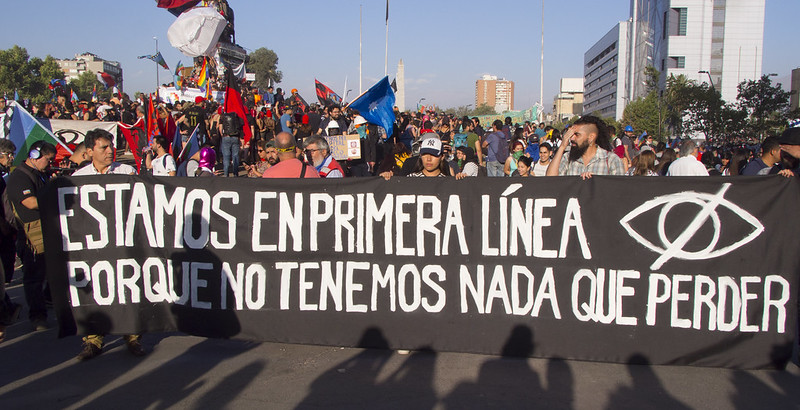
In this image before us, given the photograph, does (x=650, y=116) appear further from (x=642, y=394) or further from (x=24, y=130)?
(x=642, y=394)

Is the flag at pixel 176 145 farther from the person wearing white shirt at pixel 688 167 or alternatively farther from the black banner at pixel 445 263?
the person wearing white shirt at pixel 688 167

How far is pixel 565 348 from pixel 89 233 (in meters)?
3.94

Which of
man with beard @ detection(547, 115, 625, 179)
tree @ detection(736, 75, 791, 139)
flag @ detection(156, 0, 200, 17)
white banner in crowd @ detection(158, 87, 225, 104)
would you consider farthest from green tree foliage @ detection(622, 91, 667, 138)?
man with beard @ detection(547, 115, 625, 179)

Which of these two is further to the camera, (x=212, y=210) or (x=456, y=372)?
(x=212, y=210)

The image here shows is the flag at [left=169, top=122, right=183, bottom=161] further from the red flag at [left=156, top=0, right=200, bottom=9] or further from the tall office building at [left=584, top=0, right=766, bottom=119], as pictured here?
the tall office building at [left=584, top=0, right=766, bottom=119]

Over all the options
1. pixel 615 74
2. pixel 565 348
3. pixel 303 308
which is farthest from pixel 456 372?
pixel 615 74

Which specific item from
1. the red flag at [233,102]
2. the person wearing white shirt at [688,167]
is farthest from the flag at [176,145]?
the person wearing white shirt at [688,167]

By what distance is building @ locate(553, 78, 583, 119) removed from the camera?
173500mm

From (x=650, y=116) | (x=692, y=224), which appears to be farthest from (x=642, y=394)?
(x=650, y=116)

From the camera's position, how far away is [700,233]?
4.42 meters

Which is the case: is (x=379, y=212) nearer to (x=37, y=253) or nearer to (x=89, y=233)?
(x=89, y=233)

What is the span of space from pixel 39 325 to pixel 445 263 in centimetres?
396

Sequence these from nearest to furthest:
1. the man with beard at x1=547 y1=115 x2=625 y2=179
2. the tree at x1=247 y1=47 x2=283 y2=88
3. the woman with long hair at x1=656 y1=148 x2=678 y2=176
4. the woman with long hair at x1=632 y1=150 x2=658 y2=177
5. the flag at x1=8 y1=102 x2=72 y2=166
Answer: the man with beard at x1=547 y1=115 x2=625 y2=179 → the woman with long hair at x1=632 y1=150 x2=658 y2=177 → the woman with long hair at x1=656 y1=148 x2=678 y2=176 → the flag at x1=8 y1=102 x2=72 y2=166 → the tree at x1=247 y1=47 x2=283 y2=88

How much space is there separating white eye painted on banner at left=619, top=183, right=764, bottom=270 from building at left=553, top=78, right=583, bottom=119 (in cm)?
16650
